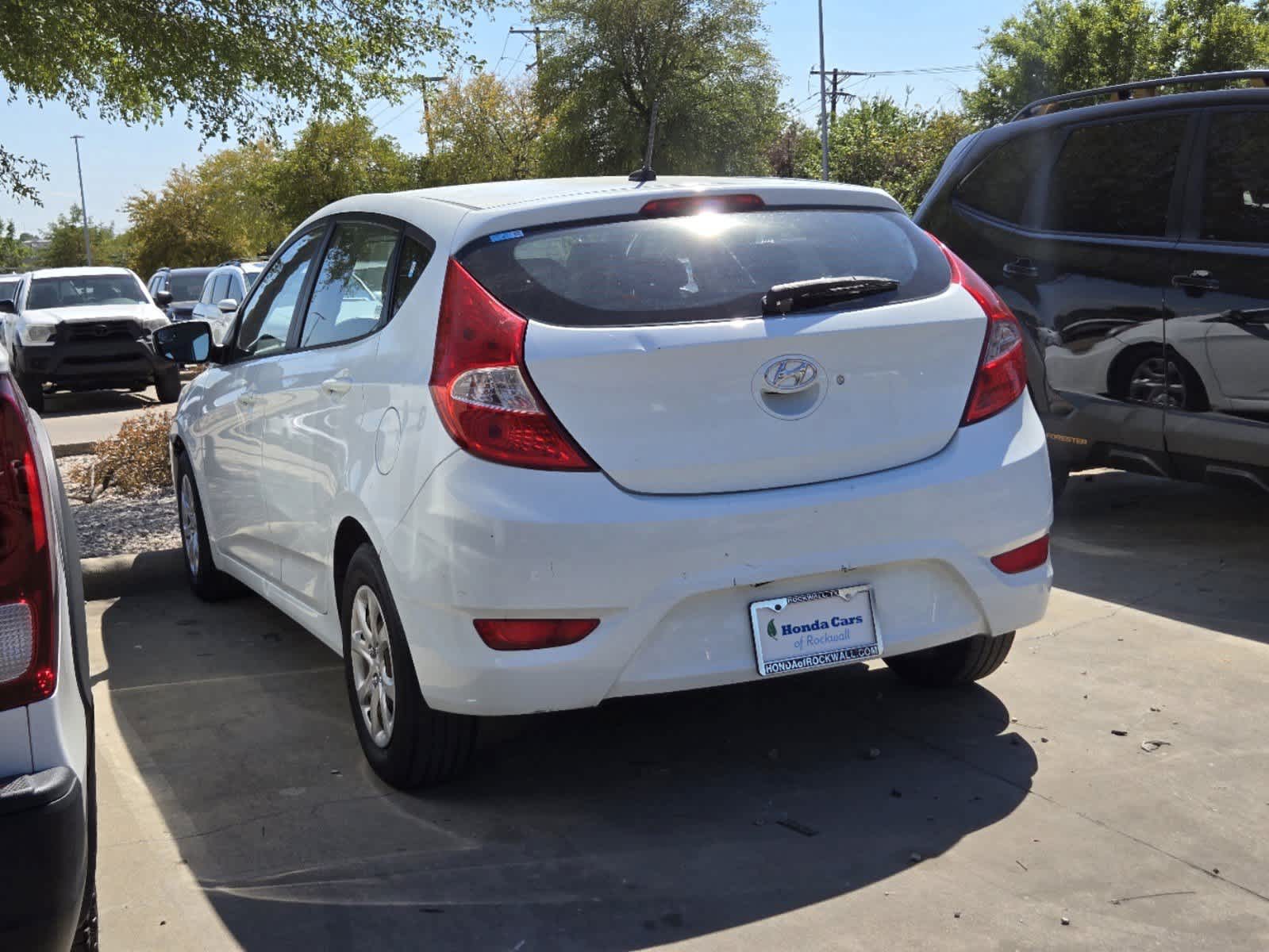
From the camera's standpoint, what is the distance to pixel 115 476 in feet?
32.4

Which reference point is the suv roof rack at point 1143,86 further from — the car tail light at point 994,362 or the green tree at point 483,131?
the green tree at point 483,131

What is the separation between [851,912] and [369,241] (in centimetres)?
251

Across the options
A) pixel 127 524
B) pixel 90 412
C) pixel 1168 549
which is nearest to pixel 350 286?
pixel 1168 549

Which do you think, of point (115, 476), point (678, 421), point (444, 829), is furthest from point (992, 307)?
point (115, 476)

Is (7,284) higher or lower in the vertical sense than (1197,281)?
lower

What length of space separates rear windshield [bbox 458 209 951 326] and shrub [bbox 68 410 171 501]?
6.31 meters

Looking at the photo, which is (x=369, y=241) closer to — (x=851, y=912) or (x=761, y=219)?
(x=761, y=219)

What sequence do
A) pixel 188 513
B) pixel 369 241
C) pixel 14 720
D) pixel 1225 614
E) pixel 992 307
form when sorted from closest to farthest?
pixel 14 720 < pixel 992 307 < pixel 369 241 < pixel 1225 614 < pixel 188 513

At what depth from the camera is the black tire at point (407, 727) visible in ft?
12.8

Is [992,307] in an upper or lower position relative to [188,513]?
upper

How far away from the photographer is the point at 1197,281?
19.8 feet

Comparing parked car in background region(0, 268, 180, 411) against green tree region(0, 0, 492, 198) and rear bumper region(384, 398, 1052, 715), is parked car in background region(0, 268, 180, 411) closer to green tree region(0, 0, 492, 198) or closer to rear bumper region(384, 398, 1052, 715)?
green tree region(0, 0, 492, 198)

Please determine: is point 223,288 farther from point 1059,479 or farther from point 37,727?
point 37,727

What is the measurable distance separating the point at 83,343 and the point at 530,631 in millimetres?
15927
